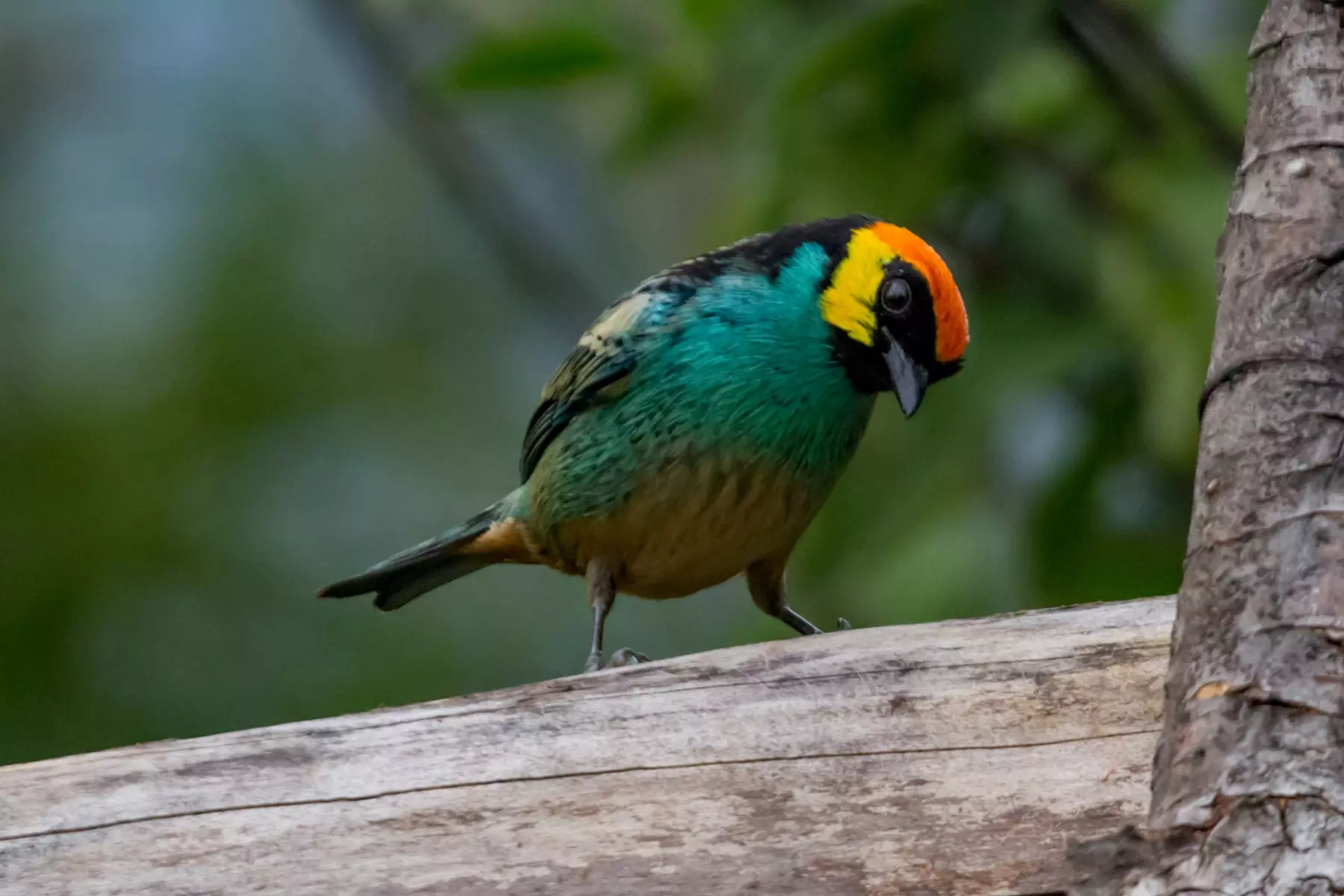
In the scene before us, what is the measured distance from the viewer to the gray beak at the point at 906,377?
3516 millimetres

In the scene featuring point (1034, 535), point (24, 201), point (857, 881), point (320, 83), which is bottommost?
point (857, 881)

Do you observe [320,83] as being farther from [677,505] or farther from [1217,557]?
[1217,557]

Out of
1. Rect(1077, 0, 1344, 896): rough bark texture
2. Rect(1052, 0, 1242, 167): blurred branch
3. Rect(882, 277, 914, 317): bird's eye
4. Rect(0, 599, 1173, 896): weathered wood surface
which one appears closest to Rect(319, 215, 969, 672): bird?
Rect(882, 277, 914, 317): bird's eye

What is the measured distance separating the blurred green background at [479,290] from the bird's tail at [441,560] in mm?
650

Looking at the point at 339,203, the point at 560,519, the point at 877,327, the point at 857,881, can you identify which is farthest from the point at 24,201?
the point at 857,881

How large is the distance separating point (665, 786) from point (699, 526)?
1.09 metres

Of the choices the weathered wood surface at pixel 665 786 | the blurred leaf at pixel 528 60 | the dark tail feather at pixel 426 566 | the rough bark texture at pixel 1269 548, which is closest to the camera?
the rough bark texture at pixel 1269 548

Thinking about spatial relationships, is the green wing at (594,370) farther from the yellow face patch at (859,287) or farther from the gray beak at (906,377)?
the gray beak at (906,377)

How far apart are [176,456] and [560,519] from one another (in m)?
2.56

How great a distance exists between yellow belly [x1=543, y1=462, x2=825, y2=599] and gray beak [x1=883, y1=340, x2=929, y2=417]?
11.8 inches

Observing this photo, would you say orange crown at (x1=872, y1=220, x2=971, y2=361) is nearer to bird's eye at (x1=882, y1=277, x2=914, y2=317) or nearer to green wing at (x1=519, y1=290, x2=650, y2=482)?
bird's eye at (x1=882, y1=277, x2=914, y2=317)

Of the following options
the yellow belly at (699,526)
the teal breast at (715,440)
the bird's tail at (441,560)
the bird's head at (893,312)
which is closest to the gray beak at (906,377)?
the bird's head at (893,312)

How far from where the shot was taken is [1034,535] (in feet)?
12.7

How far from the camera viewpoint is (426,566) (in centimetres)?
422
